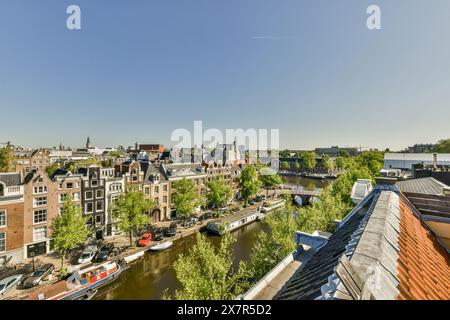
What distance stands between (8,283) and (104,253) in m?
6.90

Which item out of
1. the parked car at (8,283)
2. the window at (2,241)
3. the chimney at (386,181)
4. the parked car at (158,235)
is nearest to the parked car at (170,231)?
the parked car at (158,235)

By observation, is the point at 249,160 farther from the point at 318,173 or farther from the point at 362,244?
the point at 362,244

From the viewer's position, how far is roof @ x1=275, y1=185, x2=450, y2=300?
142 inches

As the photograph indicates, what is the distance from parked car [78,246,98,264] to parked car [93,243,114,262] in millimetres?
431

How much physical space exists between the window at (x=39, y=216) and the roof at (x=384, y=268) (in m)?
26.7

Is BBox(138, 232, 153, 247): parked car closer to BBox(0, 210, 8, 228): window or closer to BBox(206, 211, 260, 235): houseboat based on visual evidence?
BBox(206, 211, 260, 235): houseboat

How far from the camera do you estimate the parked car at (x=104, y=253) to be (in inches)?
850

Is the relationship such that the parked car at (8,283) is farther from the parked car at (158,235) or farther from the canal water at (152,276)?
the parked car at (158,235)

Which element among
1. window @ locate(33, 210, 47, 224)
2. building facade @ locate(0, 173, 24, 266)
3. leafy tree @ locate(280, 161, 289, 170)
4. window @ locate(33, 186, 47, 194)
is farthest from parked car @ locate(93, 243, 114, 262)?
leafy tree @ locate(280, 161, 289, 170)

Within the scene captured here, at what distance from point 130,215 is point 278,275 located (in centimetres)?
2098

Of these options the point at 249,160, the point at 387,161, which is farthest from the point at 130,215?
the point at 387,161

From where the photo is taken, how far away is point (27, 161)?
56.5m

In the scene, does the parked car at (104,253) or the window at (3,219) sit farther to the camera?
the parked car at (104,253)

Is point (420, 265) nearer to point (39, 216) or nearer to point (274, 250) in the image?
point (274, 250)
